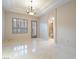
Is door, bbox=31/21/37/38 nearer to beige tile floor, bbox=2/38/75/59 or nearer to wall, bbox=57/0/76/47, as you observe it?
wall, bbox=57/0/76/47

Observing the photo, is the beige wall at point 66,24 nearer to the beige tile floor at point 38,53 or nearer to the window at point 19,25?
the beige tile floor at point 38,53

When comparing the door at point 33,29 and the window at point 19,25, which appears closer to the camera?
the window at point 19,25

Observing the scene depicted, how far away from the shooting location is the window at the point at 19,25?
1083 centimetres

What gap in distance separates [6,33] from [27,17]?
3.45m

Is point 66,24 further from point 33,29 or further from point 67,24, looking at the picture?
point 33,29

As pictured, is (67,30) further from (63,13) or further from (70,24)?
(63,13)

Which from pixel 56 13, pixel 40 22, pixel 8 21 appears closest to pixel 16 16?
pixel 8 21

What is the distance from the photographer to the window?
10.8m

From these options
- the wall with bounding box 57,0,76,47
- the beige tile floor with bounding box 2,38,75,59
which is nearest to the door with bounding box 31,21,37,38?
the wall with bounding box 57,0,76,47

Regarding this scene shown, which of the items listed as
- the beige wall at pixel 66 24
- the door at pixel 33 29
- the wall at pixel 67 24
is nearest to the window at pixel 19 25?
the door at pixel 33 29

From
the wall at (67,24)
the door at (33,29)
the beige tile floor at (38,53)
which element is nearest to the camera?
the beige tile floor at (38,53)

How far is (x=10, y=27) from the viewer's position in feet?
34.1

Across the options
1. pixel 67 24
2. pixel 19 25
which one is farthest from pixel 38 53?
pixel 19 25

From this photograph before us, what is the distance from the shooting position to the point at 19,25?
11375 mm
